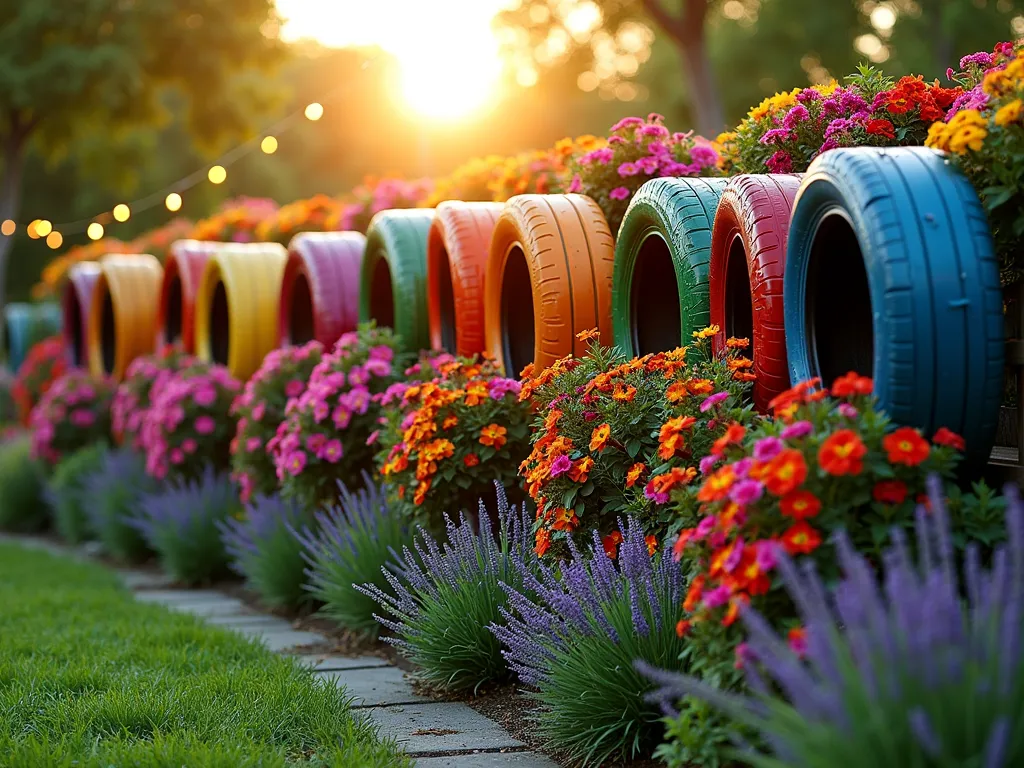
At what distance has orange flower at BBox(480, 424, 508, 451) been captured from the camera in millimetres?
5008

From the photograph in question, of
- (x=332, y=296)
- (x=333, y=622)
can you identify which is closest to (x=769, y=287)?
(x=333, y=622)

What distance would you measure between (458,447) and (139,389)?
5464 millimetres

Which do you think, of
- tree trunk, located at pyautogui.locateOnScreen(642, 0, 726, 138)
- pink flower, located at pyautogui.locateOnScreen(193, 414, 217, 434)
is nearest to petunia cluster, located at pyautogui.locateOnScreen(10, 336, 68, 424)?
pink flower, located at pyautogui.locateOnScreen(193, 414, 217, 434)

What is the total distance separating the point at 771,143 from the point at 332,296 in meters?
3.74

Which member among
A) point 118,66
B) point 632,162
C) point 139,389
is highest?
point 118,66

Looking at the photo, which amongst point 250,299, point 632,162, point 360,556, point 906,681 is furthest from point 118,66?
point 906,681

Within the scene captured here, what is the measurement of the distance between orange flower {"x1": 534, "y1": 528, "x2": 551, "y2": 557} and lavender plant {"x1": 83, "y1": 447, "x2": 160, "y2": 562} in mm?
4960

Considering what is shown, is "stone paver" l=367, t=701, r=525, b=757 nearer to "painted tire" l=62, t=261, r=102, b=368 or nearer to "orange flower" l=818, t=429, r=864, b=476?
"orange flower" l=818, t=429, r=864, b=476

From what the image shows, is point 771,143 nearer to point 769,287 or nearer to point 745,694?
point 769,287

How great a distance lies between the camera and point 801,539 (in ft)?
8.65

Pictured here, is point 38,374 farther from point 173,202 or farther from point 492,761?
point 492,761

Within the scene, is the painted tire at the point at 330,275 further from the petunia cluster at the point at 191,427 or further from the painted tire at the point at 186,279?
the painted tire at the point at 186,279

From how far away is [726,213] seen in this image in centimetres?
434

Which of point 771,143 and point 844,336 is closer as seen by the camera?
point 844,336
